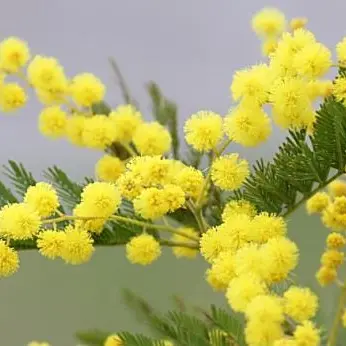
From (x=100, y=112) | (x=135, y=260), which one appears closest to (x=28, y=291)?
(x=100, y=112)

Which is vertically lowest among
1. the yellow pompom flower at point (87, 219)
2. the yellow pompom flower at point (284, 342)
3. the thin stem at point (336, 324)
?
the yellow pompom flower at point (284, 342)

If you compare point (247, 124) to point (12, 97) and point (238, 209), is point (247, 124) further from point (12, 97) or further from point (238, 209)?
point (12, 97)

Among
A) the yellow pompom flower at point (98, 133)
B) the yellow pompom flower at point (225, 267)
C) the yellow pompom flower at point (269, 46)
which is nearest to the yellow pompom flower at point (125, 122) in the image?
the yellow pompom flower at point (98, 133)

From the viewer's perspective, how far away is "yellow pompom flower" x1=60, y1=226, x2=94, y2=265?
462 millimetres

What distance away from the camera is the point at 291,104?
1.52 feet

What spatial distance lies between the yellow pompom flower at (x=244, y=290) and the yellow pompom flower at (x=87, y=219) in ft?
0.35

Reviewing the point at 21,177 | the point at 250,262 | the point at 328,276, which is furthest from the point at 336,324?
the point at 21,177

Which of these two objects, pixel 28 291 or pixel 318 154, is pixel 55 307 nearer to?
pixel 28 291

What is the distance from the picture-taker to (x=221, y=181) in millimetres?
477

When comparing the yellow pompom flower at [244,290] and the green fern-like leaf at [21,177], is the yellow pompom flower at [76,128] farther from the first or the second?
the yellow pompom flower at [244,290]

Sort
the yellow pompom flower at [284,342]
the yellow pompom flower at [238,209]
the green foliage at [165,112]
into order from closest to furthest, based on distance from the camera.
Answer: the yellow pompom flower at [284,342], the yellow pompom flower at [238,209], the green foliage at [165,112]

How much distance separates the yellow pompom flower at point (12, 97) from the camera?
61cm

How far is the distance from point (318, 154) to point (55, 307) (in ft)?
3.25

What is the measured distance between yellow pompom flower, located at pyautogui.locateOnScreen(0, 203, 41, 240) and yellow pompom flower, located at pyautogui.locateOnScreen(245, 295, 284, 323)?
0.45ft
